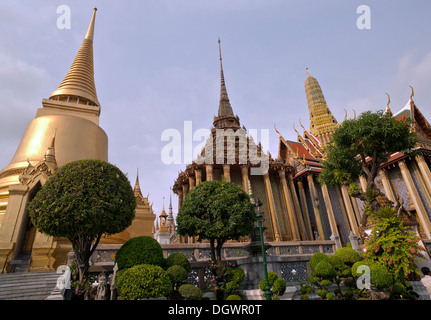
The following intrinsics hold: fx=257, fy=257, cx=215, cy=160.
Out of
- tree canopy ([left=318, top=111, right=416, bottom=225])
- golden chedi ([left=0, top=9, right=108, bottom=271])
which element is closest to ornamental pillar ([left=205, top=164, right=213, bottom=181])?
golden chedi ([left=0, top=9, right=108, bottom=271])

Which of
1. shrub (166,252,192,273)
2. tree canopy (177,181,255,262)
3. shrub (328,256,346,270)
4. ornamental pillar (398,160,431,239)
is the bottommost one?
shrub (328,256,346,270)

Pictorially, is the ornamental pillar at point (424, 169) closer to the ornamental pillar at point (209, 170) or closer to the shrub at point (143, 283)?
the ornamental pillar at point (209, 170)

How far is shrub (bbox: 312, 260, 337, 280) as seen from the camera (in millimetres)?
9484

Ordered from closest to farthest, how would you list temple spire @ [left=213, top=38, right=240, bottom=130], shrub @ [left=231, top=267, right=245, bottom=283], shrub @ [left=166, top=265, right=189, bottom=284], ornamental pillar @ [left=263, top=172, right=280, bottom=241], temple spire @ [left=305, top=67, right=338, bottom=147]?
shrub @ [left=166, top=265, right=189, bottom=284] < shrub @ [left=231, top=267, right=245, bottom=283] < ornamental pillar @ [left=263, top=172, right=280, bottom=241] < temple spire @ [left=213, top=38, right=240, bottom=130] < temple spire @ [left=305, top=67, right=338, bottom=147]

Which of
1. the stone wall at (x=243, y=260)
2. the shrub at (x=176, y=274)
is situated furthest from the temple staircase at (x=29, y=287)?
the shrub at (x=176, y=274)

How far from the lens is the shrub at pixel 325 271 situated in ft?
31.1

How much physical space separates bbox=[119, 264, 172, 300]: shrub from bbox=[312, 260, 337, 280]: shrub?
18.3 feet

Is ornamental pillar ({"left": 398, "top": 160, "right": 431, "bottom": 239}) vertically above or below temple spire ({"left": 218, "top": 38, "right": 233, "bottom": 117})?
below

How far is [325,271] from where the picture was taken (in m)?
9.48

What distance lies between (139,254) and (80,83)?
67.5ft

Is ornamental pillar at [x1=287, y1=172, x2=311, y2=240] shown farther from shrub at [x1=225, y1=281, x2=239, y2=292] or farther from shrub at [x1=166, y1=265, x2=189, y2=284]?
shrub at [x1=166, y1=265, x2=189, y2=284]

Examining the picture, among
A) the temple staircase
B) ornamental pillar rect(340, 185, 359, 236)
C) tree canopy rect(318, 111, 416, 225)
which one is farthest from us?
ornamental pillar rect(340, 185, 359, 236)

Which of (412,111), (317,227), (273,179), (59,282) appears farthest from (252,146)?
(59,282)

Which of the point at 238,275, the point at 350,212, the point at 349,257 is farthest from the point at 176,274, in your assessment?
the point at 350,212
